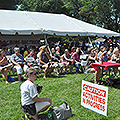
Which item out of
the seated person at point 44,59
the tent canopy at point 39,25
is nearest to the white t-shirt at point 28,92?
the seated person at point 44,59

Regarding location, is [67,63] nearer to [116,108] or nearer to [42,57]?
[42,57]

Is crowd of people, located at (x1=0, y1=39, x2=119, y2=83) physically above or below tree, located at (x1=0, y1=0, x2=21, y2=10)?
below

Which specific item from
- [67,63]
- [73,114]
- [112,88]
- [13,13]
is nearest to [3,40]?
[13,13]

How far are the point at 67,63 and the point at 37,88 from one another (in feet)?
Answer: 20.5

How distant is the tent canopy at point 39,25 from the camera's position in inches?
431

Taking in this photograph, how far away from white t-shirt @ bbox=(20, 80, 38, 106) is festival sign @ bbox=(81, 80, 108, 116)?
116 centimetres

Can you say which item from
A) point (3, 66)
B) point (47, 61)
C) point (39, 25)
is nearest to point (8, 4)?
point (39, 25)

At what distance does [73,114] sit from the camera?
14.0 feet

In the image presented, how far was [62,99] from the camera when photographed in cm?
529

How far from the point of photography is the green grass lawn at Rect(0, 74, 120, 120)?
4211 millimetres

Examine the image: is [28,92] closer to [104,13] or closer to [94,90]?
[94,90]

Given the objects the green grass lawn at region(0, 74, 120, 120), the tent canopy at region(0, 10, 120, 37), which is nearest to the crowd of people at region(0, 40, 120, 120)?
the green grass lawn at region(0, 74, 120, 120)

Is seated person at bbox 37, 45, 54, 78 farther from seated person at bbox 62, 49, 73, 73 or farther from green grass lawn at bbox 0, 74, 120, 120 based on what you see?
seated person at bbox 62, 49, 73, 73

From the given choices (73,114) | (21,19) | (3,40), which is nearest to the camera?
(73,114)
